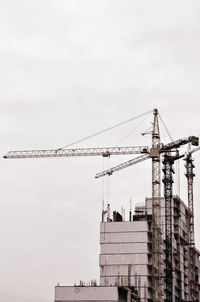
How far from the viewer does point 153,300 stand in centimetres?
14812

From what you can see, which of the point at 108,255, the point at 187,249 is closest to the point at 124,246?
the point at 108,255

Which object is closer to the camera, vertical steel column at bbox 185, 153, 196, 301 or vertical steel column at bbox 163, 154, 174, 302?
vertical steel column at bbox 163, 154, 174, 302

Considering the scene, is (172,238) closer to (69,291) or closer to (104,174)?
(104,174)

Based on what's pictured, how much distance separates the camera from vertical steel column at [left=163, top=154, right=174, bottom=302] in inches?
6063

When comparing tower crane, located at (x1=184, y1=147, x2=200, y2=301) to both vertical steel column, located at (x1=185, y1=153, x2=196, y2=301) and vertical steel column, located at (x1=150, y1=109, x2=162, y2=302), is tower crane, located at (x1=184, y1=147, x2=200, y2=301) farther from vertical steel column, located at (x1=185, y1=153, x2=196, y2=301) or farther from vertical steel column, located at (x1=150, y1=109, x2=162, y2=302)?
vertical steel column, located at (x1=150, y1=109, x2=162, y2=302)

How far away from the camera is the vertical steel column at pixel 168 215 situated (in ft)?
505

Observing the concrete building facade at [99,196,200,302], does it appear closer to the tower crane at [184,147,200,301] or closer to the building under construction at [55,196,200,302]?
the building under construction at [55,196,200,302]

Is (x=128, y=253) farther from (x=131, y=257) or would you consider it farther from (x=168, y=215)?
(x=168, y=215)

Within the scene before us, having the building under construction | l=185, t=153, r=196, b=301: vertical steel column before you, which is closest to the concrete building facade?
the building under construction

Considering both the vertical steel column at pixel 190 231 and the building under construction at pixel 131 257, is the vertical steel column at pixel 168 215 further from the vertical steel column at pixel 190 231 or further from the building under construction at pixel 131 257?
the vertical steel column at pixel 190 231

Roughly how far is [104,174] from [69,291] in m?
50.1

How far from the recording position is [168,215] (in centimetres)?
15962

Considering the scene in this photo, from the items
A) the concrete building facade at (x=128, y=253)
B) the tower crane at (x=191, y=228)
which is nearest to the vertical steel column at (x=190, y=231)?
the tower crane at (x=191, y=228)

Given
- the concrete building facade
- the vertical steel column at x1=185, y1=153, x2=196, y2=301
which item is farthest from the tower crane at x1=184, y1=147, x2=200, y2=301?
the concrete building facade
